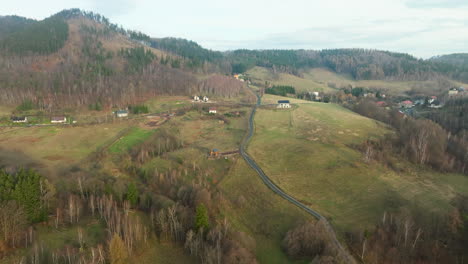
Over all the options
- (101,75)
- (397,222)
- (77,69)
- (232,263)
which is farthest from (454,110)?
(77,69)

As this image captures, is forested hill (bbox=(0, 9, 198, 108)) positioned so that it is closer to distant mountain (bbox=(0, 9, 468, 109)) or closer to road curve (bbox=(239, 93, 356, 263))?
distant mountain (bbox=(0, 9, 468, 109))

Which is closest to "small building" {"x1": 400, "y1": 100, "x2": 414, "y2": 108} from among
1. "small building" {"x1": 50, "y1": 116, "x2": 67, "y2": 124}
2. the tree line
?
the tree line

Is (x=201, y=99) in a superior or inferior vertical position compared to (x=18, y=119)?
superior

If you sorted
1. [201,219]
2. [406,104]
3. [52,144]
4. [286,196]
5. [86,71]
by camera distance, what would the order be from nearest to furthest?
[201,219]
[286,196]
[52,144]
[86,71]
[406,104]

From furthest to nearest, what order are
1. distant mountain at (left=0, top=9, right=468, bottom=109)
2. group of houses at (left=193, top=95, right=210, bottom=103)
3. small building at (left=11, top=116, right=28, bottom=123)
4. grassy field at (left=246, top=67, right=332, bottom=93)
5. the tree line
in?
grassy field at (left=246, top=67, right=332, bottom=93) < group of houses at (left=193, top=95, right=210, bottom=103) < distant mountain at (left=0, top=9, right=468, bottom=109) < small building at (left=11, top=116, right=28, bottom=123) < the tree line

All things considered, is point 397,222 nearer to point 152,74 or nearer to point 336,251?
point 336,251

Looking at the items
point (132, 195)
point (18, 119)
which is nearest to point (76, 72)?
point (18, 119)

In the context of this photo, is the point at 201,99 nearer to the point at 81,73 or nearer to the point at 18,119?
the point at 81,73

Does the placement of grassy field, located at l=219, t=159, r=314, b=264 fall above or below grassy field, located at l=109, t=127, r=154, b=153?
below

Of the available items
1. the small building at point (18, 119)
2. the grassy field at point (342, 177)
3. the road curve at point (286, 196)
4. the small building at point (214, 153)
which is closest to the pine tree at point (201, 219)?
the road curve at point (286, 196)
